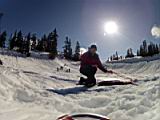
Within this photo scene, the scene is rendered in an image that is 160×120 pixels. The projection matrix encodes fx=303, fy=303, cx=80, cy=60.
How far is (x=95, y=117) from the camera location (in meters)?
3.93

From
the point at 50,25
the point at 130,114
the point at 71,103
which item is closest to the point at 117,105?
the point at 130,114

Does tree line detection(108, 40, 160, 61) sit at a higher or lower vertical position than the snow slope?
higher

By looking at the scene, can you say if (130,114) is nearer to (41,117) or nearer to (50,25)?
(41,117)

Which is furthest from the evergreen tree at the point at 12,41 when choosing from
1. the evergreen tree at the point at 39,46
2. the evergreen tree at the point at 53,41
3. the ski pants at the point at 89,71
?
the ski pants at the point at 89,71

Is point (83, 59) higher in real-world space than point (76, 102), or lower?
higher

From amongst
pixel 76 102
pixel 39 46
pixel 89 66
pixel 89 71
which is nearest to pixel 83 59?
pixel 89 66

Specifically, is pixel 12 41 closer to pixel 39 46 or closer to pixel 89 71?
pixel 39 46

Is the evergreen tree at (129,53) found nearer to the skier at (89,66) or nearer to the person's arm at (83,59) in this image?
the skier at (89,66)

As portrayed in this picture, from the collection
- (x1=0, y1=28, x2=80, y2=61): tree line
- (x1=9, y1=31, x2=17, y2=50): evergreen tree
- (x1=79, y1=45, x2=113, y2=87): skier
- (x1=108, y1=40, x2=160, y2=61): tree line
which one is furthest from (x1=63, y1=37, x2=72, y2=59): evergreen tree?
(x1=9, y1=31, x2=17, y2=50): evergreen tree

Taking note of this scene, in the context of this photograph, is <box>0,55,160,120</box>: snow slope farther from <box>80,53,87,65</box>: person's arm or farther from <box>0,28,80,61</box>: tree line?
<box>80,53,87,65</box>: person's arm

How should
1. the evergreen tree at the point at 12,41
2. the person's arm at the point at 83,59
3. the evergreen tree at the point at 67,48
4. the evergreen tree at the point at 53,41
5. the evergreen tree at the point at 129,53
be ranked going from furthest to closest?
1. the person's arm at the point at 83,59
2. the evergreen tree at the point at 12,41
3. the evergreen tree at the point at 67,48
4. the evergreen tree at the point at 53,41
5. the evergreen tree at the point at 129,53

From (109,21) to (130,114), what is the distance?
305 cm

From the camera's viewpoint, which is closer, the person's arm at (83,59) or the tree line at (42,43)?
the tree line at (42,43)

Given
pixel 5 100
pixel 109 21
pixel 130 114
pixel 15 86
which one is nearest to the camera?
pixel 130 114
